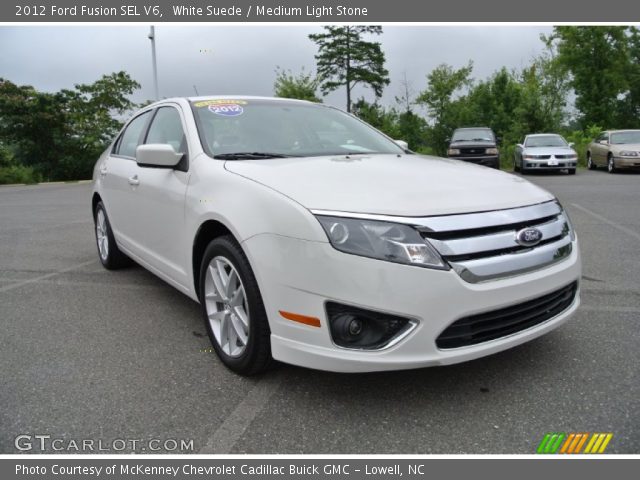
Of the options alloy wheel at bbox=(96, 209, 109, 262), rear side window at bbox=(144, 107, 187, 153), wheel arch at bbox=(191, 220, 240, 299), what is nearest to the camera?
wheel arch at bbox=(191, 220, 240, 299)

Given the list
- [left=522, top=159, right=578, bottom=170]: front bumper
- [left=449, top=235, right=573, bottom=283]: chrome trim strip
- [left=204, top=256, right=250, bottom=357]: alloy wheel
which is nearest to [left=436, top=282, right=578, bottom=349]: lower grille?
[left=449, top=235, right=573, bottom=283]: chrome trim strip

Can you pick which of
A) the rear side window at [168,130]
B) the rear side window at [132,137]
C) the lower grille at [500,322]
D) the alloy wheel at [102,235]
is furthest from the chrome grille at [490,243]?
the alloy wheel at [102,235]

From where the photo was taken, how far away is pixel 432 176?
269 cm

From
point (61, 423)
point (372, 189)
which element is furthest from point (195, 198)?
point (61, 423)

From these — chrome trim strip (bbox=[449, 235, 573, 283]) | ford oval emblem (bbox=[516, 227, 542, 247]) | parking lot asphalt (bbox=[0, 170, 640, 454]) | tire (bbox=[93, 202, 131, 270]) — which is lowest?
parking lot asphalt (bbox=[0, 170, 640, 454])

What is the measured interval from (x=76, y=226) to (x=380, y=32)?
3647cm

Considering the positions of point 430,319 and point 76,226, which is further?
point 76,226

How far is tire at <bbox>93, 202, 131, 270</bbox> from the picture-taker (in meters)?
4.84

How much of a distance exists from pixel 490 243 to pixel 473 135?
16.8 metres

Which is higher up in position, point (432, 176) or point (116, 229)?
point (432, 176)

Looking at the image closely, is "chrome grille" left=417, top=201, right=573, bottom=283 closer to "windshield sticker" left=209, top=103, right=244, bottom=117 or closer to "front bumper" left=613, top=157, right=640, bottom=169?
"windshield sticker" left=209, top=103, right=244, bottom=117

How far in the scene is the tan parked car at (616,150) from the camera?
611 inches

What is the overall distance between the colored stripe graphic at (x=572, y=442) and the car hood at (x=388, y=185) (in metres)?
1.00

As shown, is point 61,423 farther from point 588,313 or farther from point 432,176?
point 588,313
